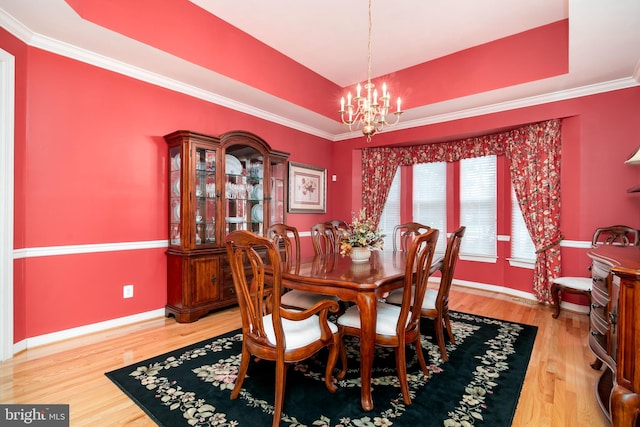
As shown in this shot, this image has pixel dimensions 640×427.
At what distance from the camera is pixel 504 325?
10.2 feet

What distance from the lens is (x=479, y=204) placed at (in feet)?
15.5

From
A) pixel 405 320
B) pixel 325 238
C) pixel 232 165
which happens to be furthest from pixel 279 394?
pixel 232 165

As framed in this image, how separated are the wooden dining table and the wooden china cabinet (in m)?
1.48

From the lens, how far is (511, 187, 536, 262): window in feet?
13.7

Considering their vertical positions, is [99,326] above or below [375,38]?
below

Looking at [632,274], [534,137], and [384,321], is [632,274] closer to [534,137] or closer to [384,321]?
[384,321]

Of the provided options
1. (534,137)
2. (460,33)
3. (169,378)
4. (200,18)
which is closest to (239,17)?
(200,18)

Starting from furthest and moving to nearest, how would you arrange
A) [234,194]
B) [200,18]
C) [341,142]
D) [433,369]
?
[341,142], [234,194], [200,18], [433,369]

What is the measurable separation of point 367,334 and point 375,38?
3145 millimetres

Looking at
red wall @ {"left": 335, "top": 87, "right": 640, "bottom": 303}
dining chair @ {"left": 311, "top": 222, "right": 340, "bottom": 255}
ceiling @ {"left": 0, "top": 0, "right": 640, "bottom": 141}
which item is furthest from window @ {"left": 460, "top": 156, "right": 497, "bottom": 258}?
dining chair @ {"left": 311, "top": 222, "right": 340, "bottom": 255}

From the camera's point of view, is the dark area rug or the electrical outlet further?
the electrical outlet

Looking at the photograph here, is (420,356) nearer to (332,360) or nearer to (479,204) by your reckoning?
(332,360)

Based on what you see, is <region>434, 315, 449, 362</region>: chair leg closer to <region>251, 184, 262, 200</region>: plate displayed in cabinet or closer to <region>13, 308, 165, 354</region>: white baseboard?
<region>251, 184, 262, 200</region>: plate displayed in cabinet

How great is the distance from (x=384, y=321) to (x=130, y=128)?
2.99 metres
